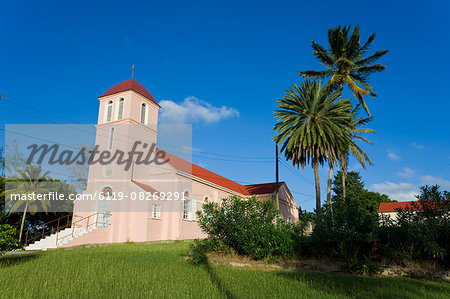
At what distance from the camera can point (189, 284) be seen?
7574mm

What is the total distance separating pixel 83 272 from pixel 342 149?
21.6m

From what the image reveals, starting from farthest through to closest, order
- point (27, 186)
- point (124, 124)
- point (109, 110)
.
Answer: point (27, 186), point (109, 110), point (124, 124)

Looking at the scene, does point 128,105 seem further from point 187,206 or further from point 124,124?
point 187,206

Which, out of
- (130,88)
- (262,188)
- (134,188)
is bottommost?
(134,188)

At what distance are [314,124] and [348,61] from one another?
668cm

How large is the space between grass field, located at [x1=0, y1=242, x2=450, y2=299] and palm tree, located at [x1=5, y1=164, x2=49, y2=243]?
2676 centimetres

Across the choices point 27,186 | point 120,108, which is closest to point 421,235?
point 120,108

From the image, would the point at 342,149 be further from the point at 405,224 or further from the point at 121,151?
the point at 121,151

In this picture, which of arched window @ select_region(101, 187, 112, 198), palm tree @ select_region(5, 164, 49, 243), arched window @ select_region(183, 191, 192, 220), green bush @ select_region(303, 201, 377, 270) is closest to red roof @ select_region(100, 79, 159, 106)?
arched window @ select_region(101, 187, 112, 198)

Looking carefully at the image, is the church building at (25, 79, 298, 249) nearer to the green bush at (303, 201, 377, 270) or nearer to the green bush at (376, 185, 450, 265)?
the green bush at (303, 201, 377, 270)

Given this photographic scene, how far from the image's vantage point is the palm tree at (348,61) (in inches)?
1062

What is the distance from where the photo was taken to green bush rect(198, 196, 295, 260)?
10.9m

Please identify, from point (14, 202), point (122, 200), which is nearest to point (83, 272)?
point (122, 200)

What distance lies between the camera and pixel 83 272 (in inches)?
356
